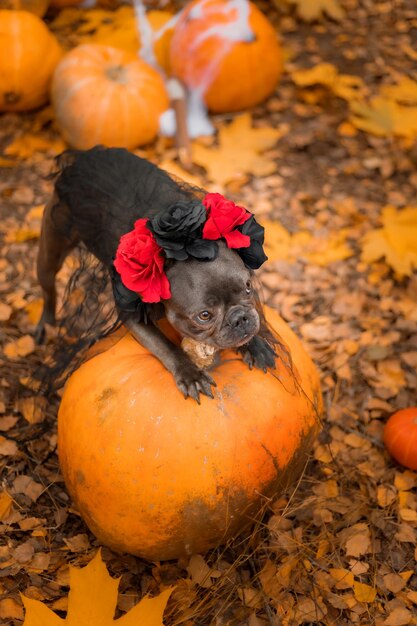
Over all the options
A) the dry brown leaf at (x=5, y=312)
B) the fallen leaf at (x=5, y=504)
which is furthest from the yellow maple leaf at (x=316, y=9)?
the fallen leaf at (x=5, y=504)

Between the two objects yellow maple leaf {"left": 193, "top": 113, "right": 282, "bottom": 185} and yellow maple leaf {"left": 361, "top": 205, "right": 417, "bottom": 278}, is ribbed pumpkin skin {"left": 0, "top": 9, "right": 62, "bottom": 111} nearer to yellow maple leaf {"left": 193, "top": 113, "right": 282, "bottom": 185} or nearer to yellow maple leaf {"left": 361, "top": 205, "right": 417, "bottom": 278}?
yellow maple leaf {"left": 193, "top": 113, "right": 282, "bottom": 185}

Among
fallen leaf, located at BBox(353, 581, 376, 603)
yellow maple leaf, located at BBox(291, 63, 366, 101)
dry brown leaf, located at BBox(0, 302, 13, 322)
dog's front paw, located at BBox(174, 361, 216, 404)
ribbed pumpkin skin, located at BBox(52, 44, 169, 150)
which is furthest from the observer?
yellow maple leaf, located at BBox(291, 63, 366, 101)

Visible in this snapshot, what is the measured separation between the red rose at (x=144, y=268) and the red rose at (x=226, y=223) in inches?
6.5

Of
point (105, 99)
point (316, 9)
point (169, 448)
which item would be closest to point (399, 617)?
point (169, 448)

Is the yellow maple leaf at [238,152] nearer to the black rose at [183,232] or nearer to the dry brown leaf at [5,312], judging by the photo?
the dry brown leaf at [5,312]

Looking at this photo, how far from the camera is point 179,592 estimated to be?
2.59 metres

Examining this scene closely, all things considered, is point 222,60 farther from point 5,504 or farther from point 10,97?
point 5,504

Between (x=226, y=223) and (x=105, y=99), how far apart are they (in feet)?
8.16

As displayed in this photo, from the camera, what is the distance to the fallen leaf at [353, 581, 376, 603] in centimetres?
259

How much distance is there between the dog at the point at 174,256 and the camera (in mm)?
2168

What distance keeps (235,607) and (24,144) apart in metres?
3.21

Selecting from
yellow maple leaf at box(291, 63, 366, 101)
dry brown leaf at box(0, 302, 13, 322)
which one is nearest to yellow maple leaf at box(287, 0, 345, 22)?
yellow maple leaf at box(291, 63, 366, 101)

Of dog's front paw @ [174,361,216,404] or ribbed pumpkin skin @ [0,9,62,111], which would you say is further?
ribbed pumpkin skin @ [0,9,62,111]

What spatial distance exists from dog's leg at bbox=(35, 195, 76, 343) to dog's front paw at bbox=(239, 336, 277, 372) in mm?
935
